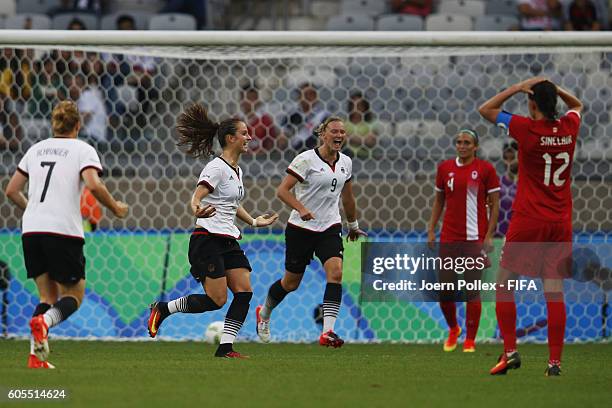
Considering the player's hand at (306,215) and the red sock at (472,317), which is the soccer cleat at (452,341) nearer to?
the red sock at (472,317)

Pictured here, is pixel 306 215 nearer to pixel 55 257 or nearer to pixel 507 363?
pixel 507 363

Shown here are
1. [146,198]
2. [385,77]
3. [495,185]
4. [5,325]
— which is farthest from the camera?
[385,77]

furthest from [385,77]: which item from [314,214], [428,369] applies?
[428,369]

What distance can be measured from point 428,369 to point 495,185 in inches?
113

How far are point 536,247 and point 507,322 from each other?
0.54 metres

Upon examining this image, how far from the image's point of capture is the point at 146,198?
1263cm

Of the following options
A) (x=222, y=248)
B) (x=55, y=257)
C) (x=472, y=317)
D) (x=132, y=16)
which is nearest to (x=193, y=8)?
(x=132, y=16)

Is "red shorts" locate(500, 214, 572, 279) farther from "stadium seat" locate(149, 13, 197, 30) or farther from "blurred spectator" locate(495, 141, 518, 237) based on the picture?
"stadium seat" locate(149, 13, 197, 30)

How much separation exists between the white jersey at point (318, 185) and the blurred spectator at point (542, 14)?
26.9 feet

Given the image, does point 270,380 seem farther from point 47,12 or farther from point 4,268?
point 47,12

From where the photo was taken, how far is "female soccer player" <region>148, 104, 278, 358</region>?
8.91 meters

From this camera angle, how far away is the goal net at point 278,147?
38.6ft

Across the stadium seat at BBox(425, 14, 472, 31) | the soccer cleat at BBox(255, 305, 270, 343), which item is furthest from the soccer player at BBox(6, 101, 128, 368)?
the stadium seat at BBox(425, 14, 472, 31)

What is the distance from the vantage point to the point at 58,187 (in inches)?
298
